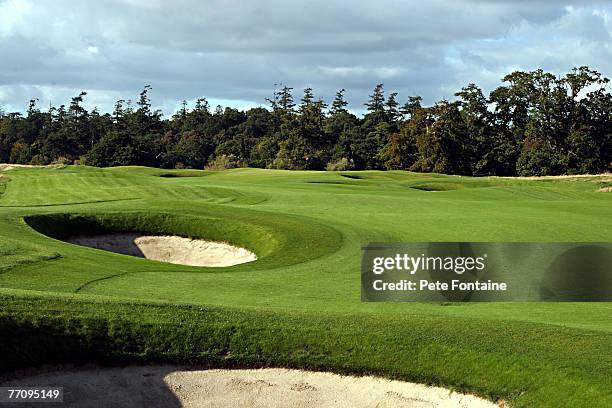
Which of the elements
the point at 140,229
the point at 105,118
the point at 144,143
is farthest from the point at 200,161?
the point at 140,229

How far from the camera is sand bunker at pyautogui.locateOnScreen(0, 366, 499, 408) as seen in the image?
10.4 metres

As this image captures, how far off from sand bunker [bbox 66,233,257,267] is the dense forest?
233 feet

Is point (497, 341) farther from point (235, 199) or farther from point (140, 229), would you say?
point (235, 199)

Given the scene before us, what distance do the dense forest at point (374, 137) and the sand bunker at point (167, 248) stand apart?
7097 cm

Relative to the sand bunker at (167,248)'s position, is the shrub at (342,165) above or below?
above

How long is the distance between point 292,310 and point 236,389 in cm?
263

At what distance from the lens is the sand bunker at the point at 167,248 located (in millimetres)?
24500

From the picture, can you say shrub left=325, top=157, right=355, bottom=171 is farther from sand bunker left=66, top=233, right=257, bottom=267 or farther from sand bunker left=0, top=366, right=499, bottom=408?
sand bunker left=0, top=366, right=499, bottom=408

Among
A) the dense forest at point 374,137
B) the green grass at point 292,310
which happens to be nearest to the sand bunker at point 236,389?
the green grass at point 292,310

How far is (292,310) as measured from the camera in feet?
43.0

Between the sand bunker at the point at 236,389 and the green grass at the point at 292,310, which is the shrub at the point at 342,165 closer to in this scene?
the green grass at the point at 292,310

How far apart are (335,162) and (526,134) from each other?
27089mm

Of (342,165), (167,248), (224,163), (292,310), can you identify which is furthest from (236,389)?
(224,163)

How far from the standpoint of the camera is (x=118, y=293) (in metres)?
15.3
